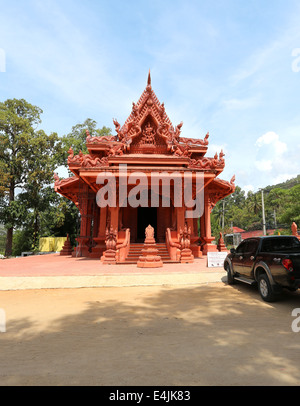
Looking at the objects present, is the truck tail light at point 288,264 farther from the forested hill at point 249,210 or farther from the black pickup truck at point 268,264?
the forested hill at point 249,210

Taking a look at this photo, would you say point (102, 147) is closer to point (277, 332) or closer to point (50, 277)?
point (50, 277)

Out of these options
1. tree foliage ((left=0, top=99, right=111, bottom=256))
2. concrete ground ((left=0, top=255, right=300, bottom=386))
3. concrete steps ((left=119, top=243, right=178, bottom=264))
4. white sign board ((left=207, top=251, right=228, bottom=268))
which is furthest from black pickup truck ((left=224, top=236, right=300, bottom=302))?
tree foliage ((left=0, top=99, right=111, bottom=256))

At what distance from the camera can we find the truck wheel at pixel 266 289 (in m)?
4.81

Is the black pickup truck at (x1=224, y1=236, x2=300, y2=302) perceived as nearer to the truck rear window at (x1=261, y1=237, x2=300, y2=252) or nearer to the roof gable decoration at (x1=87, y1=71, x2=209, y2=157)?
the truck rear window at (x1=261, y1=237, x2=300, y2=252)

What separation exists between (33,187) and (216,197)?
57.1 ft

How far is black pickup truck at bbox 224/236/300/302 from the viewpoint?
175 inches

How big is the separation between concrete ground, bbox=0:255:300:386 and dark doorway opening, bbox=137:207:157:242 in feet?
31.2

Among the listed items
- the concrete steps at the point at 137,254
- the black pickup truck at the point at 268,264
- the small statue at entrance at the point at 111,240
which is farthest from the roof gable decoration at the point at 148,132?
the black pickup truck at the point at 268,264

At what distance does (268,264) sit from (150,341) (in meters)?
3.27

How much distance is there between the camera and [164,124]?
45.7ft

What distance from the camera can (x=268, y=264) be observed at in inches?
196

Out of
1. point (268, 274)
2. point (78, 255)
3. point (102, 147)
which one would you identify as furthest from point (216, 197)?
point (268, 274)

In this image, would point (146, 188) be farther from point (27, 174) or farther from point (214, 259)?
point (27, 174)

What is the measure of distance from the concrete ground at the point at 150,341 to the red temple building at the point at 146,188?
457cm
